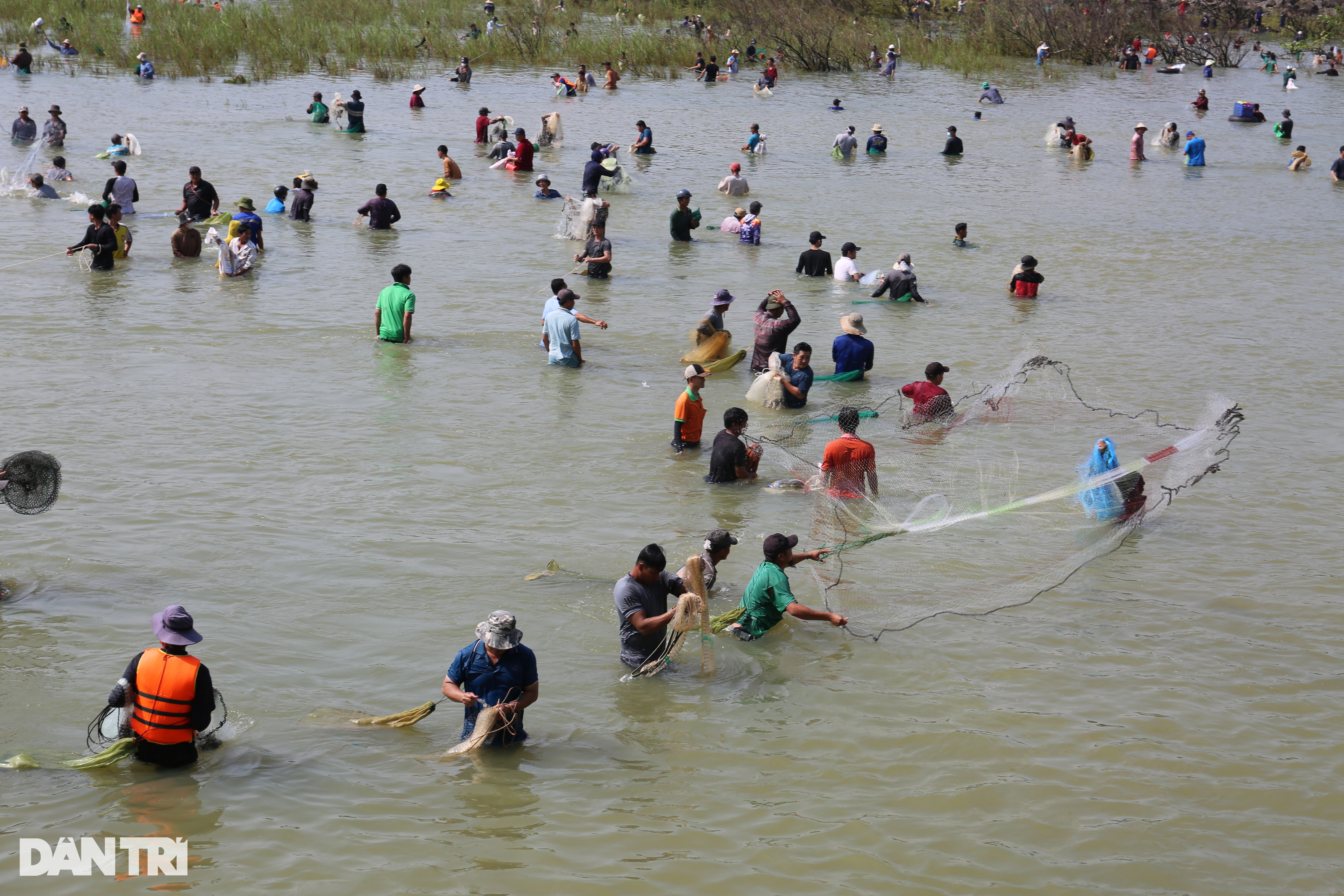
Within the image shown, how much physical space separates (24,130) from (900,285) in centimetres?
2087

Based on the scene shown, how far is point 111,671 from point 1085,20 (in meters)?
56.0

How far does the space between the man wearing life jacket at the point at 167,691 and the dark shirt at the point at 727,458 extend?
18.6 feet

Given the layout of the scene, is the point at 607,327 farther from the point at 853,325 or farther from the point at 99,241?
the point at 99,241

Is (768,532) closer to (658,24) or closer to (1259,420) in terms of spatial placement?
(1259,420)

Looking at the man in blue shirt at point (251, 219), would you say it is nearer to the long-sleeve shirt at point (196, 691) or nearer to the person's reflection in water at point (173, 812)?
the long-sleeve shirt at point (196, 691)

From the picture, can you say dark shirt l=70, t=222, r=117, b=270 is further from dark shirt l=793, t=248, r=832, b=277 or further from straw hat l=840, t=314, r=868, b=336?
straw hat l=840, t=314, r=868, b=336

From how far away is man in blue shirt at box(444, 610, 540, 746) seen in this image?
659cm

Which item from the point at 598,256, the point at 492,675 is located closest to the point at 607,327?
the point at 598,256

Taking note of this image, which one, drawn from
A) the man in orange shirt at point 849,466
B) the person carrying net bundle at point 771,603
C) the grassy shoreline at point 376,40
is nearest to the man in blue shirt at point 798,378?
the man in orange shirt at point 849,466

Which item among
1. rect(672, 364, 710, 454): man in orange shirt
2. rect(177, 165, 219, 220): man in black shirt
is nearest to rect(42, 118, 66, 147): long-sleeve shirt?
rect(177, 165, 219, 220): man in black shirt

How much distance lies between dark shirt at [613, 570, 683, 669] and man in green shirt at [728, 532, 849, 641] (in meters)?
0.64

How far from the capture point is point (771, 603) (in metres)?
8.20

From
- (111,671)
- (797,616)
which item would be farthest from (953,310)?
(111,671)

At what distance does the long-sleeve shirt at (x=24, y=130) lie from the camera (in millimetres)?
27234
